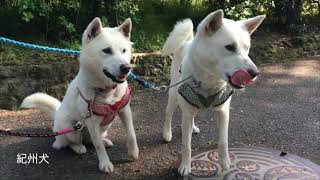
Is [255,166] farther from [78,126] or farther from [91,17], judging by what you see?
[91,17]

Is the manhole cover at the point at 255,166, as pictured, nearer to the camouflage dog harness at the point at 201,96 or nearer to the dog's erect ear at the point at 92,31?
the camouflage dog harness at the point at 201,96

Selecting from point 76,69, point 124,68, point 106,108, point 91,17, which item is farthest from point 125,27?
point 91,17

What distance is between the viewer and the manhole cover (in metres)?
3.88

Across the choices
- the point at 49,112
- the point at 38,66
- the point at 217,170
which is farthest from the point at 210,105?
the point at 38,66

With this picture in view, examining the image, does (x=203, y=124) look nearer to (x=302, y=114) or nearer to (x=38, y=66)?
(x=302, y=114)

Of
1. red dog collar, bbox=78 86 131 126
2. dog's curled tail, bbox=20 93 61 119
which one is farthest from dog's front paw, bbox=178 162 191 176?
dog's curled tail, bbox=20 93 61 119

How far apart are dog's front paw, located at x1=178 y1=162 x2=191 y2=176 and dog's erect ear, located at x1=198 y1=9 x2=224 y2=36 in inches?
44.9

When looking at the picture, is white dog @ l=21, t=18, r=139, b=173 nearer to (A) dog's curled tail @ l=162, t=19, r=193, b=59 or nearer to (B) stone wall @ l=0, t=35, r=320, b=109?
(A) dog's curled tail @ l=162, t=19, r=193, b=59

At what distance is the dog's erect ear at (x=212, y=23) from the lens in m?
3.35

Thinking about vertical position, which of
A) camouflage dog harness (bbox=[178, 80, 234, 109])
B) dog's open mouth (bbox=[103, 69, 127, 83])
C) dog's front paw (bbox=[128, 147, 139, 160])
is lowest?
dog's front paw (bbox=[128, 147, 139, 160])

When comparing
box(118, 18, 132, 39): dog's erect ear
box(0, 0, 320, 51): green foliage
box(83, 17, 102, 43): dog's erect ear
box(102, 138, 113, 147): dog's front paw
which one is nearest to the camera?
Result: box(83, 17, 102, 43): dog's erect ear

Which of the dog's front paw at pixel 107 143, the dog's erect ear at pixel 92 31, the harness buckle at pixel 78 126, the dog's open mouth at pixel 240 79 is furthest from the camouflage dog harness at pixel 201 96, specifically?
the dog's front paw at pixel 107 143

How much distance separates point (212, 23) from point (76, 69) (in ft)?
8.78

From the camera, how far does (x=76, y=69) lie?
5.70 metres
